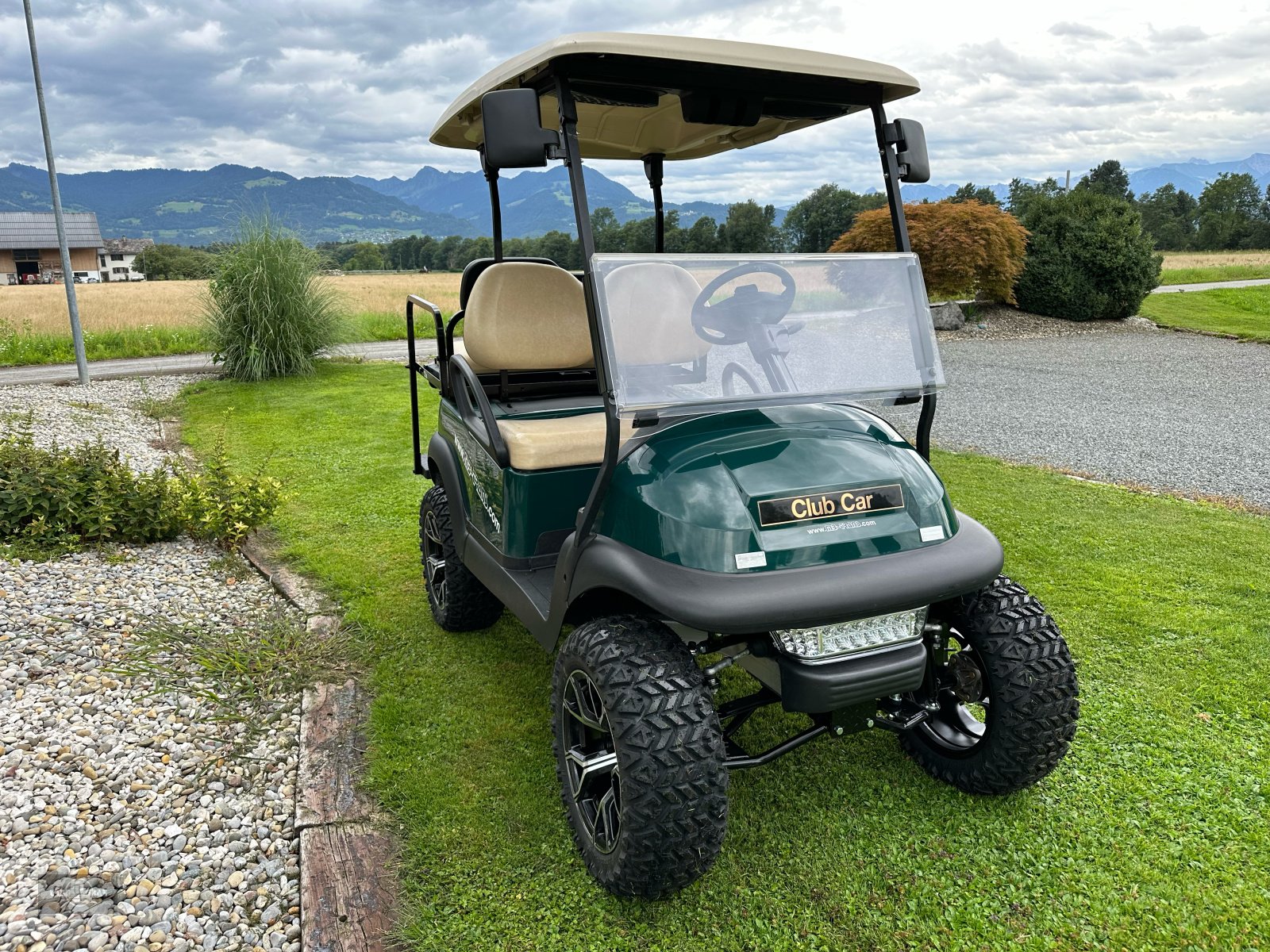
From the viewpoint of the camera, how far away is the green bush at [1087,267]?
1577 centimetres

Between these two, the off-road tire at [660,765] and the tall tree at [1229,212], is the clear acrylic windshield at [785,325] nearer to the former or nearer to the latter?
the off-road tire at [660,765]

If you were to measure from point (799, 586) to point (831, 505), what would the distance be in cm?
23

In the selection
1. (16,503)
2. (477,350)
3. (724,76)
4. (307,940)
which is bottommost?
(307,940)

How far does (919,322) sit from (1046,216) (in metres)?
16.3

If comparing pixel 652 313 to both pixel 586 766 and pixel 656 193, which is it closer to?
pixel 586 766

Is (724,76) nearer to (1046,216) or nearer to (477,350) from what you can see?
(477,350)

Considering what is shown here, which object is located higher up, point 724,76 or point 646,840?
point 724,76

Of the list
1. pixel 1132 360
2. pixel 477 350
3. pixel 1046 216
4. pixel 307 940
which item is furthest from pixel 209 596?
pixel 1046 216

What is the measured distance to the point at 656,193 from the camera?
156 inches

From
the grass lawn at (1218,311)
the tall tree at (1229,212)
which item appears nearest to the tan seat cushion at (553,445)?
the grass lawn at (1218,311)

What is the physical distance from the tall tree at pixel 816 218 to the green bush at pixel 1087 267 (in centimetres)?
1463

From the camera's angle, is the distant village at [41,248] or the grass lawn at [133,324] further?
the distant village at [41,248]

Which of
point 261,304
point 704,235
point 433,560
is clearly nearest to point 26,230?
point 261,304

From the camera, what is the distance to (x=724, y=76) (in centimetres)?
235
